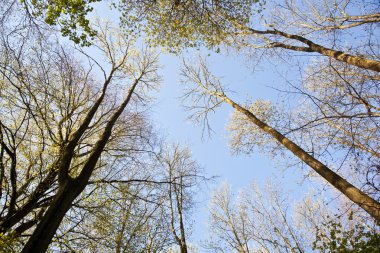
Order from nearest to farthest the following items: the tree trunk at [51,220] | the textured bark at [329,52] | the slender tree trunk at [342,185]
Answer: the tree trunk at [51,220] < the slender tree trunk at [342,185] < the textured bark at [329,52]

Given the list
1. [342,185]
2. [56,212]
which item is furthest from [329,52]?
[56,212]

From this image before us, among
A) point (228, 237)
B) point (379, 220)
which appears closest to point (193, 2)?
point (379, 220)

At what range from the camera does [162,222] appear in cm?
994

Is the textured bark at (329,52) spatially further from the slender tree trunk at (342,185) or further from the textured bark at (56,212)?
the textured bark at (56,212)

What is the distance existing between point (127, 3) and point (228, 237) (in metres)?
12.8

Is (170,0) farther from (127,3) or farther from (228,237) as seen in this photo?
(228,237)

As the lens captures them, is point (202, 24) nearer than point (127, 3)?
No

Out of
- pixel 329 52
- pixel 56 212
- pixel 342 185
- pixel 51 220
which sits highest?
pixel 329 52

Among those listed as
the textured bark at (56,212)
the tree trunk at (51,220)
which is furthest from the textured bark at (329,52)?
the tree trunk at (51,220)

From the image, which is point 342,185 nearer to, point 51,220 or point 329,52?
point 329,52

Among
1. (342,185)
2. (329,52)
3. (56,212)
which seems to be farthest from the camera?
(329,52)

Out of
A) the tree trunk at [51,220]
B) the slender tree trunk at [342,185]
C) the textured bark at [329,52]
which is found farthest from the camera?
the textured bark at [329,52]

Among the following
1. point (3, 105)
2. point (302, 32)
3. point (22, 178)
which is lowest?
point (22, 178)

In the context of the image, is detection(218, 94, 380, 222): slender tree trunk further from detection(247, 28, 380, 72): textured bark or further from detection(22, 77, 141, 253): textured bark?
detection(22, 77, 141, 253): textured bark
